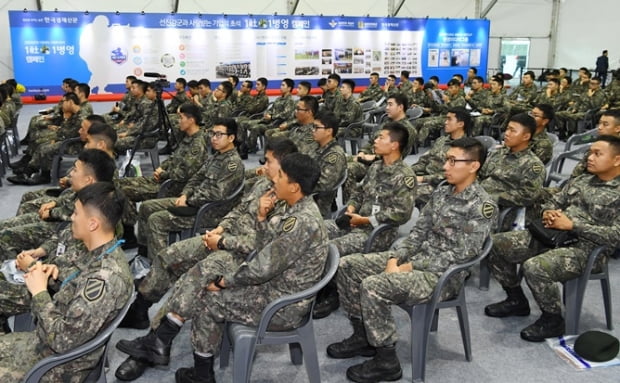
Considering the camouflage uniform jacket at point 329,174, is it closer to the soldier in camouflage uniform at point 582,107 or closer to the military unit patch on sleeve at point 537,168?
the military unit patch on sleeve at point 537,168

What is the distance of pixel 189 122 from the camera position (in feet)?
15.0

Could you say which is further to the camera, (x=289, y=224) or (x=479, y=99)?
(x=479, y=99)

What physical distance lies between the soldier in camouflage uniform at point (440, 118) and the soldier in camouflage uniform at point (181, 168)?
4.21m

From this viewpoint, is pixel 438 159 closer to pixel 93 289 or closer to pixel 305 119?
pixel 305 119

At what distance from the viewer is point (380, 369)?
2.62m

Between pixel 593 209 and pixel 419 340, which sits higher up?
pixel 593 209

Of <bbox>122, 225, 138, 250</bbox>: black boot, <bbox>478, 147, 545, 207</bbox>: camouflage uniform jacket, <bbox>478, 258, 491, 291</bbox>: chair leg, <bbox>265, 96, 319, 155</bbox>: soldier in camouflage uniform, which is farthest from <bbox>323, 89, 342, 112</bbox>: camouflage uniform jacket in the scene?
<bbox>478, 258, 491, 291</bbox>: chair leg

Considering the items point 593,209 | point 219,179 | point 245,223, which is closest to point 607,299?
point 593,209

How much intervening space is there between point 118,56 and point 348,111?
7045 mm

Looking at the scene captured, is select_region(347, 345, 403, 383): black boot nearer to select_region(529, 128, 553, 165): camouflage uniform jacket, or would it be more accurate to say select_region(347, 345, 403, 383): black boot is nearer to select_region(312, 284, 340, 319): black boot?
select_region(312, 284, 340, 319): black boot

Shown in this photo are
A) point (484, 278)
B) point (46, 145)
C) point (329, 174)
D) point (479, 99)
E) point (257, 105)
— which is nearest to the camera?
point (484, 278)

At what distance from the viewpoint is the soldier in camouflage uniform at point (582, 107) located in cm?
887

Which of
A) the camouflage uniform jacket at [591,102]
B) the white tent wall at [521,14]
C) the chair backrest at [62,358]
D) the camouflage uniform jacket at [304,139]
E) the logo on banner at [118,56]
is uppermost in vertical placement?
the white tent wall at [521,14]

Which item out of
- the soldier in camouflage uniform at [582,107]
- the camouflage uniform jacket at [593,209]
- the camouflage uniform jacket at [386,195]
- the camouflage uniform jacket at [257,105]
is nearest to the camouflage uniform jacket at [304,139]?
the camouflage uniform jacket at [386,195]
